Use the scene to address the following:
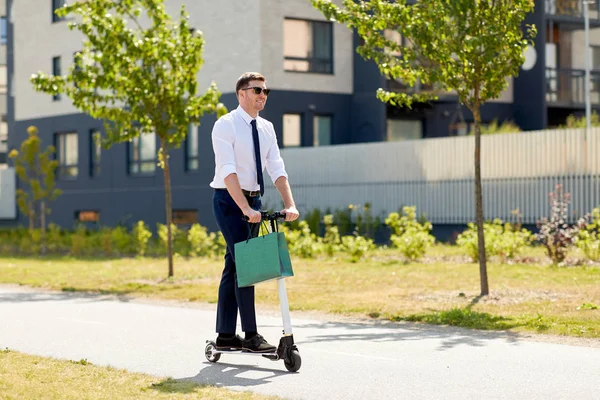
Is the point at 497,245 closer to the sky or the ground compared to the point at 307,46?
closer to the ground

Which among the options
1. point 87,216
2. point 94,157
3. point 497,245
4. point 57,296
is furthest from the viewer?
point 87,216

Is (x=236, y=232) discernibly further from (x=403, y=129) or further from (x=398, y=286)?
(x=403, y=129)

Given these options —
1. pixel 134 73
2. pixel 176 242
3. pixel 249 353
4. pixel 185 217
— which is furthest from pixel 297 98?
pixel 249 353

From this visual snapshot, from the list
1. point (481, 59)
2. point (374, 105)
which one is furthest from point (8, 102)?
point (481, 59)

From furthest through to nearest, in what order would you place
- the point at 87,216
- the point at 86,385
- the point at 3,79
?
the point at 3,79
the point at 87,216
the point at 86,385

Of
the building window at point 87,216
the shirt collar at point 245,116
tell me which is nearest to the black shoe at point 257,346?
the shirt collar at point 245,116

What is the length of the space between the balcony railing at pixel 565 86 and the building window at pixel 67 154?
658 inches

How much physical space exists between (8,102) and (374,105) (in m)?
20.3

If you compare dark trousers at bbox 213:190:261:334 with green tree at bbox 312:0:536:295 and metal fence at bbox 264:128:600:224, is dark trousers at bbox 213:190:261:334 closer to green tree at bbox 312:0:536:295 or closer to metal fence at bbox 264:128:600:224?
green tree at bbox 312:0:536:295

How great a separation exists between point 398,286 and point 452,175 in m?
12.0

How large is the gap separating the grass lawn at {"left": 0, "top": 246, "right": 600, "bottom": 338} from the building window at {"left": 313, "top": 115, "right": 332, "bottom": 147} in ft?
37.4

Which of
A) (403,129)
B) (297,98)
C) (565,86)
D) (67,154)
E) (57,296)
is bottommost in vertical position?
(57,296)

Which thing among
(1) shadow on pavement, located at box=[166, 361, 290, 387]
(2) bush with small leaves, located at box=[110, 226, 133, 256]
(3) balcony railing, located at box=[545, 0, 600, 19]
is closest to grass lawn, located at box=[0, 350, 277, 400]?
(1) shadow on pavement, located at box=[166, 361, 290, 387]

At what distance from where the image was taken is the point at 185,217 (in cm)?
3512
